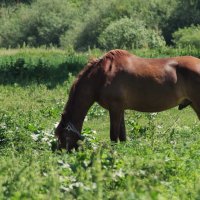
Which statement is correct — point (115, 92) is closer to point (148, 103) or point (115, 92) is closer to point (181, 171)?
point (148, 103)

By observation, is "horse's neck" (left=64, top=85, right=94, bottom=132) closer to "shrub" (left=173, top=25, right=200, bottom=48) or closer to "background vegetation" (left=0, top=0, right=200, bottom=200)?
"background vegetation" (left=0, top=0, right=200, bottom=200)

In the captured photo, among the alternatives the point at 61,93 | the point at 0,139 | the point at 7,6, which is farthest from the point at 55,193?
the point at 7,6

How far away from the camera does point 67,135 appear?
966cm

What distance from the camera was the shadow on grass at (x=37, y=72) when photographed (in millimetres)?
21188

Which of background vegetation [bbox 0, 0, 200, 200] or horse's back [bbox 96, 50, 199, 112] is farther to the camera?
horse's back [bbox 96, 50, 199, 112]

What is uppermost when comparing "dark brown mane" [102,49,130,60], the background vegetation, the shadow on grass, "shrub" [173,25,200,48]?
"dark brown mane" [102,49,130,60]

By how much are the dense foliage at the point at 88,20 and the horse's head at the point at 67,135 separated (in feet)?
96.0

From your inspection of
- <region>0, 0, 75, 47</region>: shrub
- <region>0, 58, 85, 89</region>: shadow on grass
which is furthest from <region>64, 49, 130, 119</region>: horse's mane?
<region>0, 0, 75, 47</region>: shrub

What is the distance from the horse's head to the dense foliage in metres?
29.3

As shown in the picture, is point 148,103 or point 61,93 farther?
point 61,93

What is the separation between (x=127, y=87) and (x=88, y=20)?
4502cm

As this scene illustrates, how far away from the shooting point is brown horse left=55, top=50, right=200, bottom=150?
33.1ft

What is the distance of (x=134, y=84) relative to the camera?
417 inches

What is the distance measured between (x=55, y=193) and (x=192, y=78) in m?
5.94
